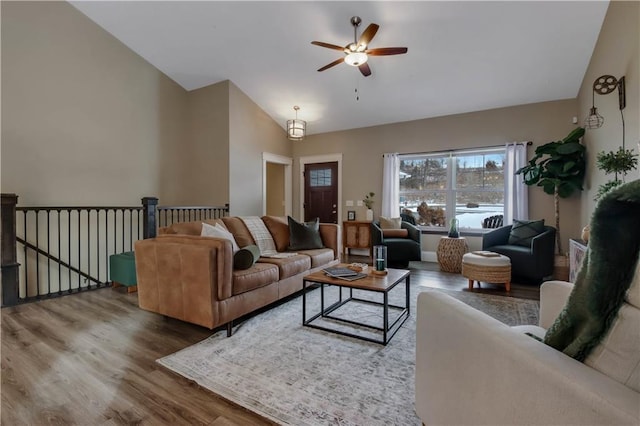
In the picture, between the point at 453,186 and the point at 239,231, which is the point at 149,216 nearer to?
the point at 239,231

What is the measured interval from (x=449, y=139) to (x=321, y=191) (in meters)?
2.80

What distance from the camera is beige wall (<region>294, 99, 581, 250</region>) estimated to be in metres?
4.55

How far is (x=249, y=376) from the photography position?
1775 millimetres

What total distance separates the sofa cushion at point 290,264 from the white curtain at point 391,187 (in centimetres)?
294

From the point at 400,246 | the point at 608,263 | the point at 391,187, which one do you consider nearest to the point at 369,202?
the point at 391,187

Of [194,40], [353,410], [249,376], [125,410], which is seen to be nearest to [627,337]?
[353,410]

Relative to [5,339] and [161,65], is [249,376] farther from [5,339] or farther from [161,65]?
[161,65]

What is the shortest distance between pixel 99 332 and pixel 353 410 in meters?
2.17

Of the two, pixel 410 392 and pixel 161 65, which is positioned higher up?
pixel 161 65

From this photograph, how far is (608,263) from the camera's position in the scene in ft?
2.25

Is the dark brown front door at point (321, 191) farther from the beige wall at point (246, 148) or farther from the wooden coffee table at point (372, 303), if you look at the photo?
the wooden coffee table at point (372, 303)

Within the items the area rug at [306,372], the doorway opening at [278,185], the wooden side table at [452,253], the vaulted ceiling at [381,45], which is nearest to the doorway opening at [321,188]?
the doorway opening at [278,185]

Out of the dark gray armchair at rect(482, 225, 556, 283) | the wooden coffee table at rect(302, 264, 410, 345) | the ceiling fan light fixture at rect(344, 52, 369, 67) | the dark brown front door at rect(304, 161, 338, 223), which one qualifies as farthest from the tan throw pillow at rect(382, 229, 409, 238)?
the ceiling fan light fixture at rect(344, 52, 369, 67)

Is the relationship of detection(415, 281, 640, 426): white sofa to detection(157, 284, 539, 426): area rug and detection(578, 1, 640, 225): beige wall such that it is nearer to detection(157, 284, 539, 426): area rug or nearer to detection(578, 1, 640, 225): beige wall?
detection(157, 284, 539, 426): area rug
